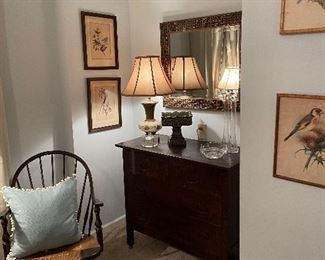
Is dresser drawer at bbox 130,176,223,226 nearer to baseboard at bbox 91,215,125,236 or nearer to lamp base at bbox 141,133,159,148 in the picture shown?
lamp base at bbox 141,133,159,148

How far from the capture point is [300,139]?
1354mm

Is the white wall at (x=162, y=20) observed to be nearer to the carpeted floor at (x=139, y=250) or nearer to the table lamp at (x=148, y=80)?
the table lamp at (x=148, y=80)

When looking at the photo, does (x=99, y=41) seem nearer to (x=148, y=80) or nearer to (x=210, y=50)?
(x=148, y=80)

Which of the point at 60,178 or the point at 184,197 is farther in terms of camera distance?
the point at 60,178

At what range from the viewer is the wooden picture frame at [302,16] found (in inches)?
48.6

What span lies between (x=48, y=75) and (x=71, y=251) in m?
1.35

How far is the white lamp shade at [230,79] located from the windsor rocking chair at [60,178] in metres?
1.14

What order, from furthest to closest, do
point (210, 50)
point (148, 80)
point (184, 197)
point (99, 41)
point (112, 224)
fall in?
point (112, 224), point (99, 41), point (210, 50), point (148, 80), point (184, 197)

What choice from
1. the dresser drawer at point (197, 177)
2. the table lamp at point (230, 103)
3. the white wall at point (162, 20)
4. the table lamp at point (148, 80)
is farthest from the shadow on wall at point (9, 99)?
the table lamp at point (230, 103)

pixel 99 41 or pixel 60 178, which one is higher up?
pixel 99 41

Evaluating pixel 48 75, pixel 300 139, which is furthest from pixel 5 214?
pixel 300 139

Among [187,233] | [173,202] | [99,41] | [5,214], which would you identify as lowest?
[187,233]

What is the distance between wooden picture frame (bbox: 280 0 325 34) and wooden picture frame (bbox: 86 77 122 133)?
5.44 ft

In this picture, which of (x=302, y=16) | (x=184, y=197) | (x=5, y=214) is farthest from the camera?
(x=184, y=197)
